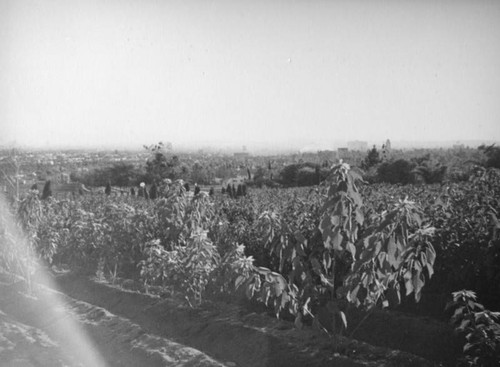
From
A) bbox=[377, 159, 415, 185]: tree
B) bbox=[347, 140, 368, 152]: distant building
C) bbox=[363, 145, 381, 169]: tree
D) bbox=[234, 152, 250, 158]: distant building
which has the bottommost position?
bbox=[234, 152, 250, 158]: distant building

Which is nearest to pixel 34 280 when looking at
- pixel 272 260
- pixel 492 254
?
pixel 272 260

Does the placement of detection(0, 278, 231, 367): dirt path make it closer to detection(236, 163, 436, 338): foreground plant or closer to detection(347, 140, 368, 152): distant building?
detection(236, 163, 436, 338): foreground plant

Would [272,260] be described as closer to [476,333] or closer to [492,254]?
[492,254]

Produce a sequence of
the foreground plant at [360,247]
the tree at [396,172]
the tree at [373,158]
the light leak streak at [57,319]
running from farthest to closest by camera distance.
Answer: the tree at [373,158] → the tree at [396,172] → the light leak streak at [57,319] → the foreground plant at [360,247]

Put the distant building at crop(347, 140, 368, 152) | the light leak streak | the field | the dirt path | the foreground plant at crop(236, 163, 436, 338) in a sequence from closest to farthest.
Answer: the foreground plant at crop(236, 163, 436, 338)
the field
the dirt path
the light leak streak
the distant building at crop(347, 140, 368, 152)

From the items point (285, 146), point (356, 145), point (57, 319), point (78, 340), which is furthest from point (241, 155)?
point (78, 340)

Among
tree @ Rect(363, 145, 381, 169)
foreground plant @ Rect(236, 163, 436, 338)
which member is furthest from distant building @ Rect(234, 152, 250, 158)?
foreground plant @ Rect(236, 163, 436, 338)

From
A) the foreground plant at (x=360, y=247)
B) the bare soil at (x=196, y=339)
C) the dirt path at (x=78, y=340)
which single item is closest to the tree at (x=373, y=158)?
the bare soil at (x=196, y=339)

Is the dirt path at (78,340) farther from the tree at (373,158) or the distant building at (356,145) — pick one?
the tree at (373,158)
